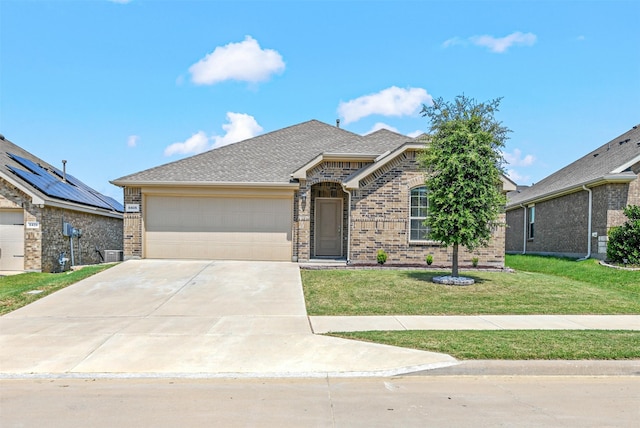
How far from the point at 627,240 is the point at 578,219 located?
3108 mm

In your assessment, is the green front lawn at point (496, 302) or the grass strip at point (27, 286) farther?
the grass strip at point (27, 286)

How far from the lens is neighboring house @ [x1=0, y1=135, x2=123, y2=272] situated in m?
16.4

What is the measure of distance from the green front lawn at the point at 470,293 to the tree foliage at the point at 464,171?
150 cm

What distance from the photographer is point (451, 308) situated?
10.3 m

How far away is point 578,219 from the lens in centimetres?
1911

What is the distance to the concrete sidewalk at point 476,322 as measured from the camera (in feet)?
27.9

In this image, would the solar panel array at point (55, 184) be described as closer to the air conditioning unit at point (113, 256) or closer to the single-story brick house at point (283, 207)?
the air conditioning unit at point (113, 256)

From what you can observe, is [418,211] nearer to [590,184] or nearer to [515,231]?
[590,184]

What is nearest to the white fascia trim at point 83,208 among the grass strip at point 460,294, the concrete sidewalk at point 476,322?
the grass strip at point 460,294

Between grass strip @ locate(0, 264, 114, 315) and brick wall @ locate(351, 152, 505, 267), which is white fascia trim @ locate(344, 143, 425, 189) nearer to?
brick wall @ locate(351, 152, 505, 267)

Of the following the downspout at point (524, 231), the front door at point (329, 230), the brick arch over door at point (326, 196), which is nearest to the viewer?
the brick arch over door at point (326, 196)

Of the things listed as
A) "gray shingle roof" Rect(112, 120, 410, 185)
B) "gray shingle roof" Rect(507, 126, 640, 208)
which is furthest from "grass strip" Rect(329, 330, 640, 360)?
"gray shingle roof" Rect(507, 126, 640, 208)

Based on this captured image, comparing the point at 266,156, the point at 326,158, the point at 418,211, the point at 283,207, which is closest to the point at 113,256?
the point at 283,207

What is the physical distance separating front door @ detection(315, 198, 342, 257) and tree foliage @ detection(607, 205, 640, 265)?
31.7 feet
